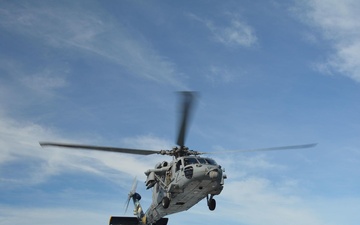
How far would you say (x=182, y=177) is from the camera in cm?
3102

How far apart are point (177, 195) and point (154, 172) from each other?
3420 mm

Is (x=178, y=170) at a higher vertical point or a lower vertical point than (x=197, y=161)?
lower

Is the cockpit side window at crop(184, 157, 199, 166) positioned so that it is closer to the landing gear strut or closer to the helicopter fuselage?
the helicopter fuselage

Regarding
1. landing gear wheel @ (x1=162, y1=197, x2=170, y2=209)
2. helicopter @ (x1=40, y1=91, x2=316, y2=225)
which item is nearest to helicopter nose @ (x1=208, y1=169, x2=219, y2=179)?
helicopter @ (x1=40, y1=91, x2=316, y2=225)

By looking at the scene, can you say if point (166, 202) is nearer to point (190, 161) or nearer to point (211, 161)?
point (190, 161)

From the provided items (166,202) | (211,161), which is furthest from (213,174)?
(166,202)

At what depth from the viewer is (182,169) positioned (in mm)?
31328

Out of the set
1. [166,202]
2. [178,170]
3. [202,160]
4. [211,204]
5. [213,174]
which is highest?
[202,160]

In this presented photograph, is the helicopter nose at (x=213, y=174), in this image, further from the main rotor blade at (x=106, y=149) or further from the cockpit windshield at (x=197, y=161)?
the main rotor blade at (x=106, y=149)

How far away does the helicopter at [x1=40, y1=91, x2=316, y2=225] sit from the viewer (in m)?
30.4

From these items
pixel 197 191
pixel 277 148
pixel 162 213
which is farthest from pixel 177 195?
pixel 277 148

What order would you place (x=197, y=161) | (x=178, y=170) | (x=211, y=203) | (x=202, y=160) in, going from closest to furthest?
(x=197, y=161) → (x=202, y=160) → (x=178, y=170) → (x=211, y=203)

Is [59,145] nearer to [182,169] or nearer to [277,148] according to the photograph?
[182,169]

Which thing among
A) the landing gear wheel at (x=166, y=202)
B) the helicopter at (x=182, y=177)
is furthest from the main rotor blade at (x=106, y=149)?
the landing gear wheel at (x=166, y=202)
